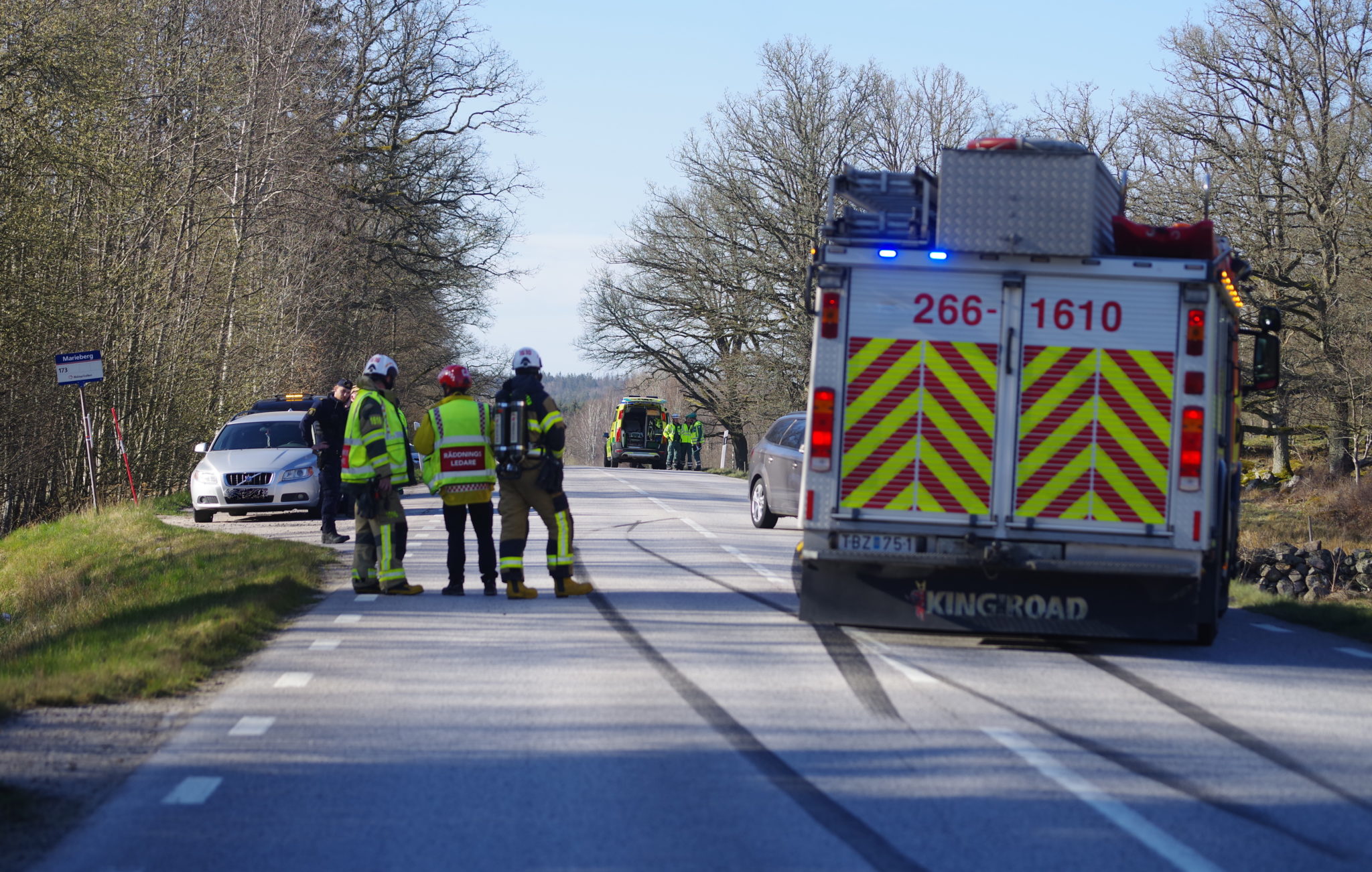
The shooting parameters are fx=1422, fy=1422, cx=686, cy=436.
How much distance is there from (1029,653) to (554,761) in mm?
4212

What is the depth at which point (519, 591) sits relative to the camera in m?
11.4

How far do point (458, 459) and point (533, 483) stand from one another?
2.15 feet

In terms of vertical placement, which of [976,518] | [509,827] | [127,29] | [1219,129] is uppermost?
[1219,129]

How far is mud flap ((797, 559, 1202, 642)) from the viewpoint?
9000mm

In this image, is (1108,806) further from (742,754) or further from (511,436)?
(511,436)

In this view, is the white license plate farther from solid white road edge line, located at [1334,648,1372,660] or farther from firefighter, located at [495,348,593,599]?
solid white road edge line, located at [1334,648,1372,660]

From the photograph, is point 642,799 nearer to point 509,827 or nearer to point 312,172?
point 509,827

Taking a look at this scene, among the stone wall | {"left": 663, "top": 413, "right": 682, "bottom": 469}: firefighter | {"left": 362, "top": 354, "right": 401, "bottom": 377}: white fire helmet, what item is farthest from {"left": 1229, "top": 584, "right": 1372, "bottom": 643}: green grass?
{"left": 663, "top": 413, "right": 682, "bottom": 469}: firefighter

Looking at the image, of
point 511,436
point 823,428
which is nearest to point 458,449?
point 511,436

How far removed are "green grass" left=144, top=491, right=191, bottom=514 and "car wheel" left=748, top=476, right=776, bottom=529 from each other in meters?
9.50

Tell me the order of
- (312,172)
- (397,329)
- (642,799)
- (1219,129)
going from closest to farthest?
1. (642,799)
2. (312,172)
3. (1219,129)
4. (397,329)

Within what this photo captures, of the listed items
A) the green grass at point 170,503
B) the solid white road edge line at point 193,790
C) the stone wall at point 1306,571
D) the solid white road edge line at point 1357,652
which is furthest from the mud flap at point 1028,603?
the green grass at point 170,503

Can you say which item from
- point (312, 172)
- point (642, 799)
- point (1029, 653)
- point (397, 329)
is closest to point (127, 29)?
point (312, 172)

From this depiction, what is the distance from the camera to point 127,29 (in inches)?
771
